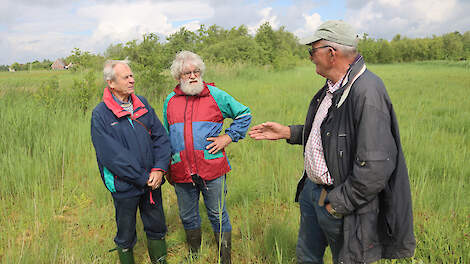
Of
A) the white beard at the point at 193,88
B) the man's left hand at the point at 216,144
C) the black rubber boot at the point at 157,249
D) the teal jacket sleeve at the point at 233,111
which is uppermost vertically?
the white beard at the point at 193,88

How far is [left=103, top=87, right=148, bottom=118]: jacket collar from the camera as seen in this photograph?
2.25 m

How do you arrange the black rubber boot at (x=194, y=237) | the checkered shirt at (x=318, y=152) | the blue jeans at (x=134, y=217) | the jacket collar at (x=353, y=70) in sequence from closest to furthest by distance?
the jacket collar at (x=353, y=70)
the checkered shirt at (x=318, y=152)
the blue jeans at (x=134, y=217)
the black rubber boot at (x=194, y=237)

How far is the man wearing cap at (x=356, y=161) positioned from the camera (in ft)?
4.77

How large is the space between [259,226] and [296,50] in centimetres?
5699

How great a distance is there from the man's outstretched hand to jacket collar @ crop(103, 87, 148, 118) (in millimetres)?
938

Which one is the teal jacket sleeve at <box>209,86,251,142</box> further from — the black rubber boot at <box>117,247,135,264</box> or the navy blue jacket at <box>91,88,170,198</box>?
the black rubber boot at <box>117,247,135,264</box>

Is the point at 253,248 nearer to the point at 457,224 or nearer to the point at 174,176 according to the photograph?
the point at 174,176

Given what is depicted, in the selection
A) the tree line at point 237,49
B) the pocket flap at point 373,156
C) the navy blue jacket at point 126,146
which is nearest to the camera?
the pocket flap at point 373,156

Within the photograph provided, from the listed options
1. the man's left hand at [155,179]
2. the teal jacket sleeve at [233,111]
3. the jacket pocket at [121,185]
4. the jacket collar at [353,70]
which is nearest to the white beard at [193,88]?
the teal jacket sleeve at [233,111]

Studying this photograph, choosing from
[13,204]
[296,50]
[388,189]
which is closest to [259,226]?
[388,189]

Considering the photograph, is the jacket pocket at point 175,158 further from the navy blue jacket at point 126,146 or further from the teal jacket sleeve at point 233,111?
the teal jacket sleeve at point 233,111

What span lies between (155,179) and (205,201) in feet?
1.79

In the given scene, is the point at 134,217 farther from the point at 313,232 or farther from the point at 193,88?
the point at 313,232

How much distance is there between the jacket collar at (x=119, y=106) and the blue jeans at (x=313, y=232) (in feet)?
4.76
